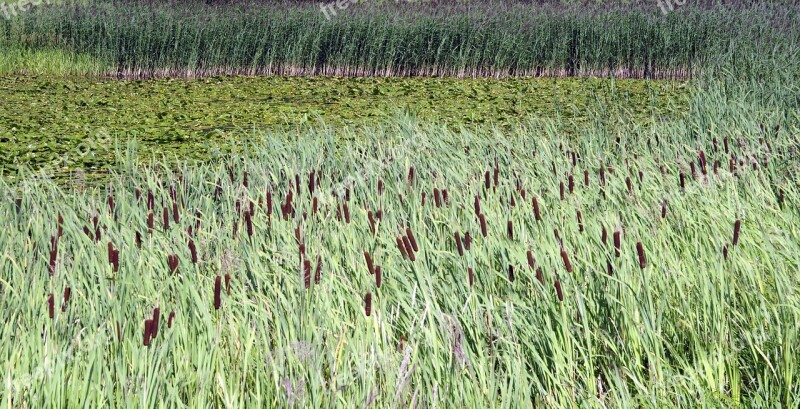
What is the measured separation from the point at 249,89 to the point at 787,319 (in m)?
9.41

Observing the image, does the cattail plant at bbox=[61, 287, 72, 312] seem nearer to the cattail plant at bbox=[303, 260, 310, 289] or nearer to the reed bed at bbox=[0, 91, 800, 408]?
the reed bed at bbox=[0, 91, 800, 408]

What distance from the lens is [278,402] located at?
2.21 meters

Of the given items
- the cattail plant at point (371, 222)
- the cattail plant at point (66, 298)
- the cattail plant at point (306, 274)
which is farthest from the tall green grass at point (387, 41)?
the cattail plant at point (306, 274)

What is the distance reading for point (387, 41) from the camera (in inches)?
528

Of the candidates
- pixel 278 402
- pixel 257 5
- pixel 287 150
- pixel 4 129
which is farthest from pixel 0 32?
pixel 278 402

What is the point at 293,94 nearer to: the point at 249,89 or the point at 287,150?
the point at 249,89

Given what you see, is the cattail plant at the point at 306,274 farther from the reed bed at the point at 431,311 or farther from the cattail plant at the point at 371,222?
the cattail plant at the point at 371,222

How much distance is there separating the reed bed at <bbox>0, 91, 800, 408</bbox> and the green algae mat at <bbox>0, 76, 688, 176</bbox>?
2.54 m

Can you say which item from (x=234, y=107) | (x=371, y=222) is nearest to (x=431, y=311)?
(x=371, y=222)

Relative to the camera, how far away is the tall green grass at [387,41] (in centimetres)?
1301

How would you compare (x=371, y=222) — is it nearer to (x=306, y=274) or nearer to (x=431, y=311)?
(x=306, y=274)

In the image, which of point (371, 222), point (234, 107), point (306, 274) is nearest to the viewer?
point (306, 274)

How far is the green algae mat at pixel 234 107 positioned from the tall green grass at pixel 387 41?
2.78ft

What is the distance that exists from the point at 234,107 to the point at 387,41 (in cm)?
443
